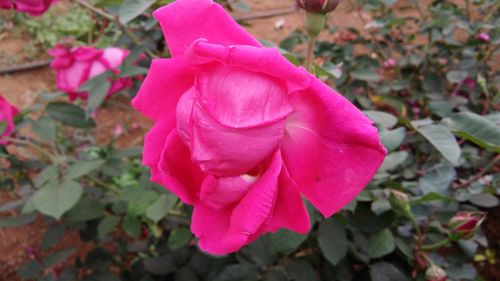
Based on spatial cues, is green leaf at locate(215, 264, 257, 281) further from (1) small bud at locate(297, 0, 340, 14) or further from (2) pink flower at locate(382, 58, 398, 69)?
(2) pink flower at locate(382, 58, 398, 69)

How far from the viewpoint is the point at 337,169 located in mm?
377

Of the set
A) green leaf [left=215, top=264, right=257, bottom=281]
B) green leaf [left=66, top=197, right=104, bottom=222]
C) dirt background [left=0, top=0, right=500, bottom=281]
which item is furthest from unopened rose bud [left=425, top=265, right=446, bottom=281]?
green leaf [left=66, top=197, right=104, bottom=222]

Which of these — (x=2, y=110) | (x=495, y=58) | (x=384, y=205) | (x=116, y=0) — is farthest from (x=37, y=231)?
(x=495, y=58)

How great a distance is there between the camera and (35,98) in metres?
2.33

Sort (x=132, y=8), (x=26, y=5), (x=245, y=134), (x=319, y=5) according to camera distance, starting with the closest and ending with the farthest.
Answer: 1. (x=245, y=134)
2. (x=319, y=5)
3. (x=132, y=8)
4. (x=26, y=5)

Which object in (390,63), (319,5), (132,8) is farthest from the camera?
(390,63)

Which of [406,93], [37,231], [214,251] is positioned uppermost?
[214,251]

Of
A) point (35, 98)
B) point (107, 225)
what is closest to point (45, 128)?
point (107, 225)

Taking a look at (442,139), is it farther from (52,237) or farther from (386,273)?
(52,237)

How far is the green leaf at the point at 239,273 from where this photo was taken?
0.82 metres

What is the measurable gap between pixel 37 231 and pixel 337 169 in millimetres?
1440

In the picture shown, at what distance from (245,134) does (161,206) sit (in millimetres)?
528

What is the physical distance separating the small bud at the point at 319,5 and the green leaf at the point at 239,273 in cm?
55

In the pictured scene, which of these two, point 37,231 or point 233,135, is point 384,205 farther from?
point 37,231
